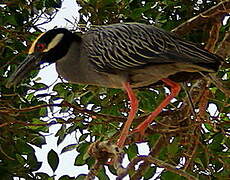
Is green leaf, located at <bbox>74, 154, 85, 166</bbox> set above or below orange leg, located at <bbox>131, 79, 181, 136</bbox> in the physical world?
below

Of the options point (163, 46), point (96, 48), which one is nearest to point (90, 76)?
point (96, 48)

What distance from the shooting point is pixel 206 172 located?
Result: 8.11ft

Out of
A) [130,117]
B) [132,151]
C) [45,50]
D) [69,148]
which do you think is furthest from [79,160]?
[45,50]

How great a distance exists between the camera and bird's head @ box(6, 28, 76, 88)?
2.16 m

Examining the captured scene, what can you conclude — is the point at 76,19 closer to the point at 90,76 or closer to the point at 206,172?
the point at 90,76

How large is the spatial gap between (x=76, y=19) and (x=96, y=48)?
38 cm

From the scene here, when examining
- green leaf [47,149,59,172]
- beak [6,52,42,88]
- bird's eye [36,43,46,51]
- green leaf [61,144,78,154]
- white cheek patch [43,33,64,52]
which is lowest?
green leaf [47,149,59,172]

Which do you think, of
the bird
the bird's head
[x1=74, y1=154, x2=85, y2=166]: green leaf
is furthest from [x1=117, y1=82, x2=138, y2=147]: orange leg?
[x1=74, y1=154, x2=85, y2=166]: green leaf

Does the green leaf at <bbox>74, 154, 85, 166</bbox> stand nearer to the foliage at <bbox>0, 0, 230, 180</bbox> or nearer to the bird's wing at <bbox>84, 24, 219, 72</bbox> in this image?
the foliage at <bbox>0, 0, 230, 180</bbox>

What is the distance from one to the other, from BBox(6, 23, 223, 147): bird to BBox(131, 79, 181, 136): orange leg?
2cm

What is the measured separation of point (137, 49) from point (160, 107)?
0.23 m

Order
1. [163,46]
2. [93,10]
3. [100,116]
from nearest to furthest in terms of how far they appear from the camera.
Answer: [163,46] → [100,116] → [93,10]

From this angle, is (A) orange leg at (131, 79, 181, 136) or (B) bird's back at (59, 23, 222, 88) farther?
(A) orange leg at (131, 79, 181, 136)

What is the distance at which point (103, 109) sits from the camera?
2.50 m
